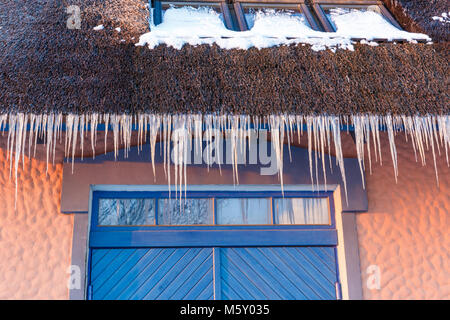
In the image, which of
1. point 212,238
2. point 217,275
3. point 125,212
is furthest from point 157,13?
point 217,275

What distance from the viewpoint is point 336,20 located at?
188 inches

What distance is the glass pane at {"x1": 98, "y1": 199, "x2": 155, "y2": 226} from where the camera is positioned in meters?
4.18

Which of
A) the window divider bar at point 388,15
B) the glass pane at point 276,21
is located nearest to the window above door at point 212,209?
the glass pane at point 276,21

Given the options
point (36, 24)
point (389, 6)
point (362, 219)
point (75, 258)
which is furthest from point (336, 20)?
point (75, 258)

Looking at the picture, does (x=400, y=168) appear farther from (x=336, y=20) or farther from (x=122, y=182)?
(x=122, y=182)

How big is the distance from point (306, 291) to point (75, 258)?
72.0 inches

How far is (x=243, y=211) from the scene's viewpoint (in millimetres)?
4312

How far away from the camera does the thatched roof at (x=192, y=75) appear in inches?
135

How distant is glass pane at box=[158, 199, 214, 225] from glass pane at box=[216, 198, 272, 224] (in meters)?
0.09

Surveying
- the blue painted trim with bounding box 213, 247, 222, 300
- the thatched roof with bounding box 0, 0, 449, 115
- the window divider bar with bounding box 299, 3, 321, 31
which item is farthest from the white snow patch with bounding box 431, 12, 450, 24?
the blue painted trim with bounding box 213, 247, 222, 300

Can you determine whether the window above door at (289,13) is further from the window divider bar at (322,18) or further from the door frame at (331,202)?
the door frame at (331,202)

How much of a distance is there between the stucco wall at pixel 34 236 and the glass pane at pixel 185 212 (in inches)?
28.9

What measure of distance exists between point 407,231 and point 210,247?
5.35 ft

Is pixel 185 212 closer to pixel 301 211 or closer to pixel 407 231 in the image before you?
pixel 301 211
